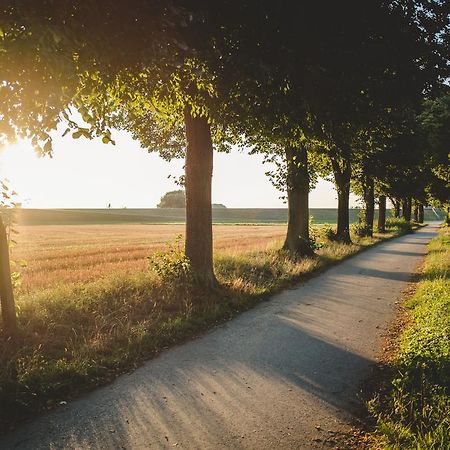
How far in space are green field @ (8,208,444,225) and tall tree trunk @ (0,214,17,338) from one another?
86.8m

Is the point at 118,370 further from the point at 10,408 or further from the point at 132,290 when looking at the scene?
the point at 132,290

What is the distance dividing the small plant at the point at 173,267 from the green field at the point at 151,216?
83344mm

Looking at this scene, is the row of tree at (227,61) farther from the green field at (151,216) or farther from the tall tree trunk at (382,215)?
the green field at (151,216)

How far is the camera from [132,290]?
9.70m

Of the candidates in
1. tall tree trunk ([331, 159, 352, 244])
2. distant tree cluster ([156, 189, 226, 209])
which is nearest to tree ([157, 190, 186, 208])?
distant tree cluster ([156, 189, 226, 209])

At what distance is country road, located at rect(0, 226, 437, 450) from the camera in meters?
4.31

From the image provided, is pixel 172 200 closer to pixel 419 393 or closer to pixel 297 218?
pixel 297 218

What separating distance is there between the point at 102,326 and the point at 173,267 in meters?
3.29

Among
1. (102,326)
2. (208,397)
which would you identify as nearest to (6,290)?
(102,326)

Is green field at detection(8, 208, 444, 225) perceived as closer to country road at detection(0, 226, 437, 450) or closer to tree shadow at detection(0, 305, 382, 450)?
country road at detection(0, 226, 437, 450)

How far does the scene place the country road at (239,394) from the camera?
431 centimetres

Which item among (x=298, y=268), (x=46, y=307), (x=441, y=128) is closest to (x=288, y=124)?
(x=46, y=307)

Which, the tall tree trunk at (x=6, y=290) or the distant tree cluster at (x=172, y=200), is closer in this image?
the tall tree trunk at (x=6, y=290)

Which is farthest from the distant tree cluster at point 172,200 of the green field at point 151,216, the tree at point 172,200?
the green field at point 151,216
